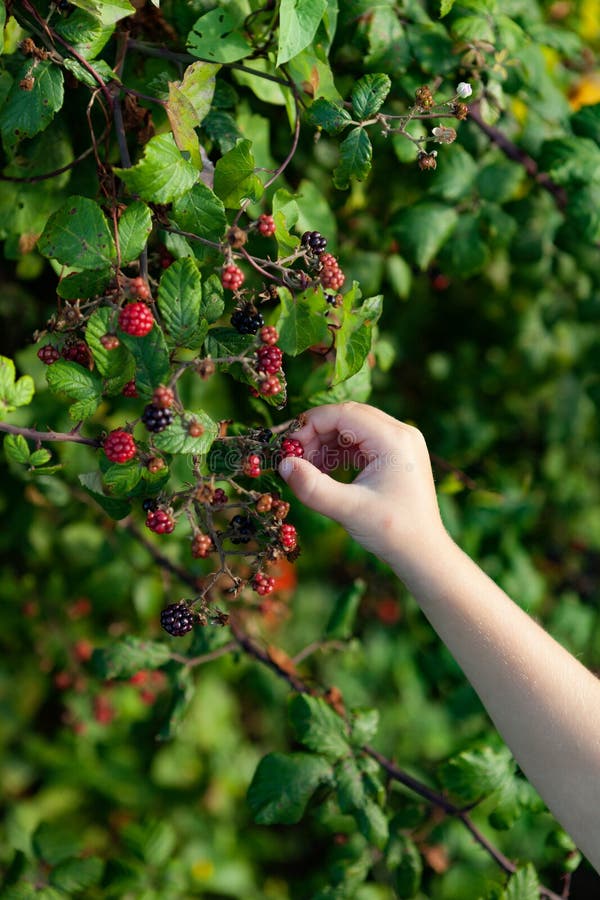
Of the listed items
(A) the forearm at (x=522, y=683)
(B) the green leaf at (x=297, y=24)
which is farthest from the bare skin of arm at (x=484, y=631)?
(B) the green leaf at (x=297, y=24)

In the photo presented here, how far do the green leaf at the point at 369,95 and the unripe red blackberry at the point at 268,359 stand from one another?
0.38m

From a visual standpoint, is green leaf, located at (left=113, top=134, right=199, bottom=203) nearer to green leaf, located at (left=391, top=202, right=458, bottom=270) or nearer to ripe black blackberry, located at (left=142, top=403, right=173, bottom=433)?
ripe black blackberry, located at (left=142, top=403, right=173, bottom=433)

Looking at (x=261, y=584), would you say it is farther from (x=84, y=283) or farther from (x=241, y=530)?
(x=84, y=283)

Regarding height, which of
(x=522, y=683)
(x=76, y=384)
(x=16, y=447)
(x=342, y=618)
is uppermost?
(x=76, y=384)

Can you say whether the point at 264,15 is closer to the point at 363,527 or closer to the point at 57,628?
the point at 363,527

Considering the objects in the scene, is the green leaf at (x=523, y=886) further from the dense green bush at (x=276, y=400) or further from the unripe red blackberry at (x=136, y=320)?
the unripe red blackberry at (x=136, y=320)

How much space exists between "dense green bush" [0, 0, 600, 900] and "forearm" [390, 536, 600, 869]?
275mm

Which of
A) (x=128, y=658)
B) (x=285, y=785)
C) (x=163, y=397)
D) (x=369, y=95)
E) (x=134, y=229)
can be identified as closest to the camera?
(x=163, y=397)

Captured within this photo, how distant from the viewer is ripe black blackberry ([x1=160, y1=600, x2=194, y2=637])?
101 centimetres

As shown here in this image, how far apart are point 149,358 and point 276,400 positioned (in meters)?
0.17

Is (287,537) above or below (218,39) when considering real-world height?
below

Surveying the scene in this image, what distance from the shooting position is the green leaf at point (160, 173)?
0.93m

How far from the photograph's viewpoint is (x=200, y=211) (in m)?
1.00

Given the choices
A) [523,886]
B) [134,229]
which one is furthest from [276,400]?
[523,886]
